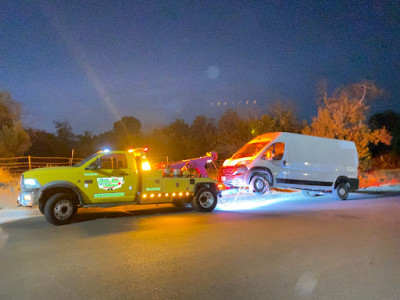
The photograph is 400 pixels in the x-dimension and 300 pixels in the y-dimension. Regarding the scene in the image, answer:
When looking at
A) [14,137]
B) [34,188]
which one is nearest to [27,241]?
[34,188]

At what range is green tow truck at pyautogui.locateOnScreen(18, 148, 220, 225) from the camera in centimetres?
995

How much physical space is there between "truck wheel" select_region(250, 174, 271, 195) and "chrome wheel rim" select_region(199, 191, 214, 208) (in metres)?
2.23

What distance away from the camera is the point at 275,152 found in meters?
15.2

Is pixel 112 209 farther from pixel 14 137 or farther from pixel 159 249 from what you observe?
pixel 14 137

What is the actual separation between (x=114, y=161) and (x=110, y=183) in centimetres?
69

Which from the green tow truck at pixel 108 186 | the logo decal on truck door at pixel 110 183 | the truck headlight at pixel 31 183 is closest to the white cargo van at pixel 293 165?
the green tow truck at pixel 108 186

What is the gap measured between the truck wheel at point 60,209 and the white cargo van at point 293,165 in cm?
647

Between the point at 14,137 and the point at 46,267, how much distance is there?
2532cm

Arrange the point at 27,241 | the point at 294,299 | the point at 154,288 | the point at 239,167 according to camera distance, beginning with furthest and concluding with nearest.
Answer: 1. the point at 239,167
2. the point at 27,241
3. the point at 154,288
4. the point at 294,299

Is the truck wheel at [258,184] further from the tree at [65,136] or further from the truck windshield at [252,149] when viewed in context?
the tree at [65,136]

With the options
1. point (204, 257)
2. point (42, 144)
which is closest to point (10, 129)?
point (42, 144)

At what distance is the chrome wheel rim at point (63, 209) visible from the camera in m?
9.98

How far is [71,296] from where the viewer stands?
488 cm

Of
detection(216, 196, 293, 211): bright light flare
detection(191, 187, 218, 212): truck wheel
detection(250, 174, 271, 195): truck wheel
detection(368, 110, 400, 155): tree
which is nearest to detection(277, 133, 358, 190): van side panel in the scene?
detection(250, 174, 271, 195): truck wheel
